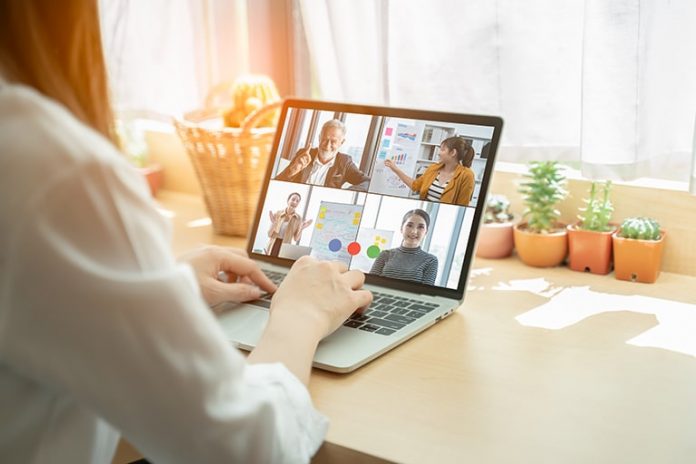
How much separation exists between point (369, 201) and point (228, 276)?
24cm

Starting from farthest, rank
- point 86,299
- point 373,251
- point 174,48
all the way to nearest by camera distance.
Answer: point 174,48, point 373,251, point 86,299

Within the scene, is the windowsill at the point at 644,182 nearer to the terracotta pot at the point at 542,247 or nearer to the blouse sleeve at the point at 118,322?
the terracotta pot at the point at 542,247

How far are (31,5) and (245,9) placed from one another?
1160 millimetres

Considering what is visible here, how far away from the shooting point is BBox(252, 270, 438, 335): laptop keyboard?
109cm

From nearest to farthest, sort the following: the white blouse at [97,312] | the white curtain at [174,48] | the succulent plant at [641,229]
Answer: the white blouse at [97,312] < the succulent plant at [641,229] < the white curtain at [174,48]

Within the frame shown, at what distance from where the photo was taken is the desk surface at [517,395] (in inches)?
32.2

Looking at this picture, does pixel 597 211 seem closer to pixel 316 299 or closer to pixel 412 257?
pixel 412 257

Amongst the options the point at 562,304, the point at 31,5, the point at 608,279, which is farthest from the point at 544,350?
the point at 31,5

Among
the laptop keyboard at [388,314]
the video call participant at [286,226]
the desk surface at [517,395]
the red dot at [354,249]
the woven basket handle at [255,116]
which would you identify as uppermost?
the woven basket handle at [255,116]

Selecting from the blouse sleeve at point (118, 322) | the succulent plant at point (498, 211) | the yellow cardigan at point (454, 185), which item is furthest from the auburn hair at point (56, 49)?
the succulent plant at point (498, 211)

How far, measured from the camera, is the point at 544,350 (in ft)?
3.43

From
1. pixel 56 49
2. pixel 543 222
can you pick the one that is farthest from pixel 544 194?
pixel 56 49

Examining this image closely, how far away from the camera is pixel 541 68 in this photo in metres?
1.33

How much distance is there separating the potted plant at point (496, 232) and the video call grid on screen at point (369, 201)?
216 mm
